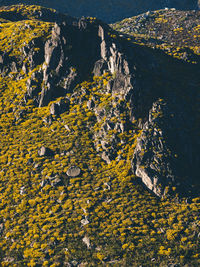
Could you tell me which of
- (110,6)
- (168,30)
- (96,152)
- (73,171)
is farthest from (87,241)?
(110,6)

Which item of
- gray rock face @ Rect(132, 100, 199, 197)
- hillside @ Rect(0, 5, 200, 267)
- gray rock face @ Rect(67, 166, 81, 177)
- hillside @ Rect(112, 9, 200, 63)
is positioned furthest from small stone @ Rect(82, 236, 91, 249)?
hillside @ Rect(112, 9, 200, 63)

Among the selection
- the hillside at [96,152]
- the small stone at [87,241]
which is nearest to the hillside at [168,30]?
the hillside at [96,152]

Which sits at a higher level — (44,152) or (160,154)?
(160,154)

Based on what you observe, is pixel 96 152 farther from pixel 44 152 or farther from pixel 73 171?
pixel 44 152

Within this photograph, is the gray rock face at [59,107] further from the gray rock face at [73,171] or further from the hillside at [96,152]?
the gray rock face at [73,171]

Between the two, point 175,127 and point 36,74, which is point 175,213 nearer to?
Answer: point 175,127

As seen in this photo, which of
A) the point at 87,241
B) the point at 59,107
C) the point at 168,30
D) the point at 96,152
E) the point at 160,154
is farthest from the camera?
the point at 168,30

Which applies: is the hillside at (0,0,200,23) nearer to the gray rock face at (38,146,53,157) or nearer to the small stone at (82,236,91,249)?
the gray rock face at (38,146,53,157)
